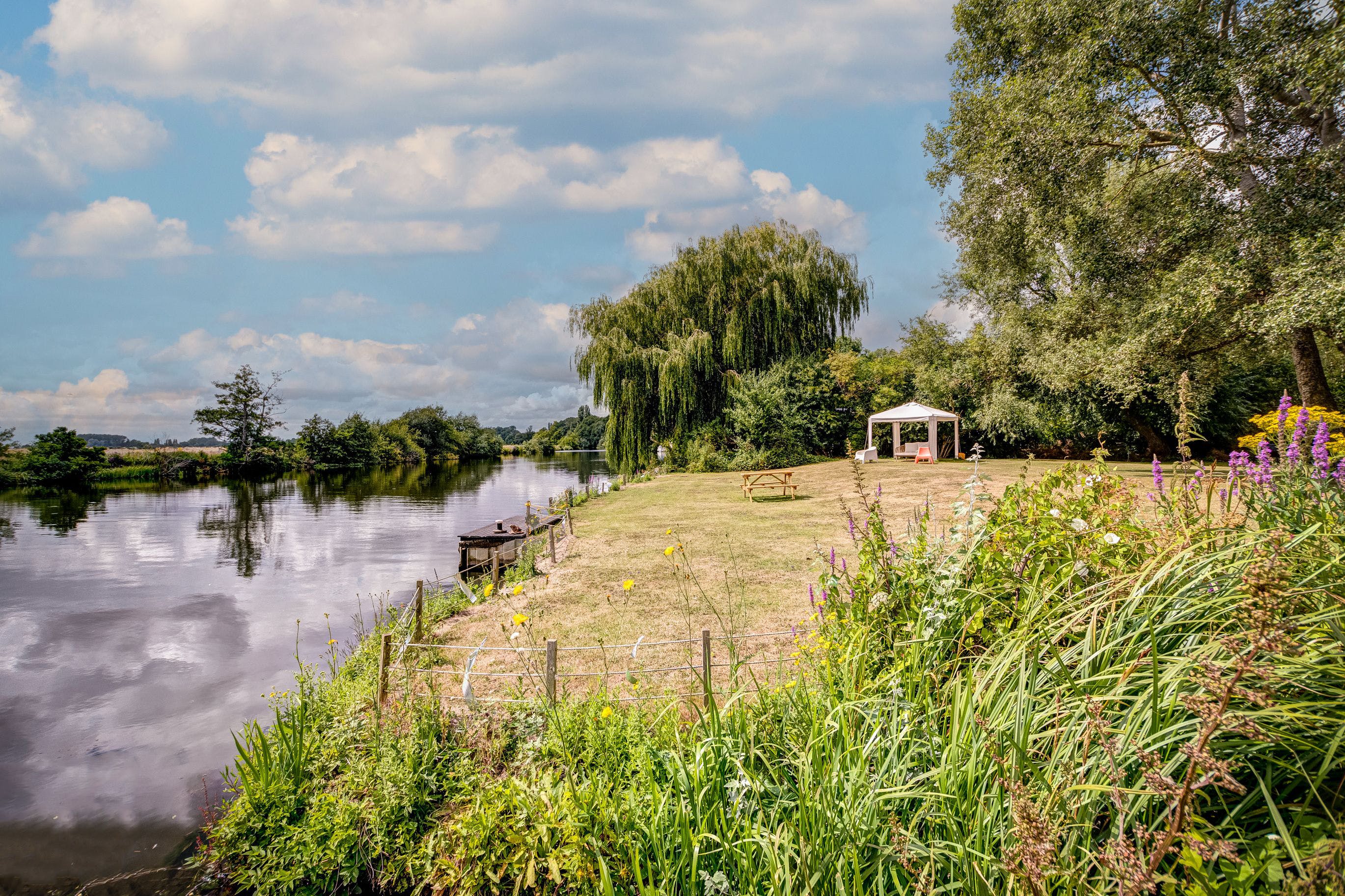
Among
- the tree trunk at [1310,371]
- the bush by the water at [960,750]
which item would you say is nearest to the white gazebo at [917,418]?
the tree trunk at [1310,371]

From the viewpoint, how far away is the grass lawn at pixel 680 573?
21.2 ft

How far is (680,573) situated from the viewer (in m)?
8.58

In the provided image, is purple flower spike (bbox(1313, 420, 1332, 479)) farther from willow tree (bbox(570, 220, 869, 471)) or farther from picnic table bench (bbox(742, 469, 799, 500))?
willow tree (bbox(570, 220, 869, 471))

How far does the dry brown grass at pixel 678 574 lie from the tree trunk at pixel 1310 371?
218 inches

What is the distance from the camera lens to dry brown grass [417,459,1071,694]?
645 cm

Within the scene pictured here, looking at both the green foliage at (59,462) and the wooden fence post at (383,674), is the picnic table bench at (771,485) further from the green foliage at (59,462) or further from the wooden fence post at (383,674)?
the green foliage at (59,462)

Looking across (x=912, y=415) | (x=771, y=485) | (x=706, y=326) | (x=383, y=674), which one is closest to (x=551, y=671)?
(x=383, y=674)

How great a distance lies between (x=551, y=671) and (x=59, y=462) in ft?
176

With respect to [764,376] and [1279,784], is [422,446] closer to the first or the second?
[764,376]

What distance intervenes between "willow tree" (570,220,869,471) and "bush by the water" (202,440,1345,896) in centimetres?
2059

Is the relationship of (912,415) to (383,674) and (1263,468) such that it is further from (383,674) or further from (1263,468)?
(383,674)

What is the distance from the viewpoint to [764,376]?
2506 centimetres

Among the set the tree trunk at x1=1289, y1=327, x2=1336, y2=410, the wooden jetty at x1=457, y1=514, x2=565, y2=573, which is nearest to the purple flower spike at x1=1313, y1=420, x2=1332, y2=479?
the wooden jetty at x1=457, y1=514, x2=565, y2=573

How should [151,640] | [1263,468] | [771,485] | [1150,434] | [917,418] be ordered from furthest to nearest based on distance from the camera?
[917,418]
[1150,434]
[771,485]
[151,640]
[1263,468]
